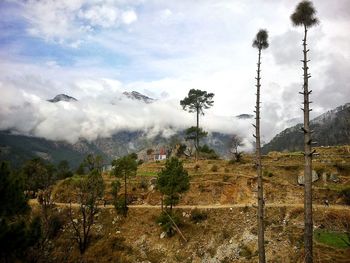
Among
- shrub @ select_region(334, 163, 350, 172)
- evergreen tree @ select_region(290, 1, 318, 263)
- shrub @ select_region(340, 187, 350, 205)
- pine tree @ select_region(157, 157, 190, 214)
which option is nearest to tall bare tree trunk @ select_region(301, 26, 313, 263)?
evergreen tree @ select_region(290, 1, 318, 263)

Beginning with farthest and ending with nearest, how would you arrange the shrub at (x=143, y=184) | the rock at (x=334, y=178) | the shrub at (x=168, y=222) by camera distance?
the shrub at (x=143, y=184), the rock at (x=334, y=178), the shrub at (x=168, y=222)

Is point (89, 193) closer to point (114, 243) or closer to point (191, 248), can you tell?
point (114, 243)

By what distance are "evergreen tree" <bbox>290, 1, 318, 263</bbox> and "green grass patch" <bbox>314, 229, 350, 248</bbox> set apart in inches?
578

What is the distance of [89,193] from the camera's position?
46.0 m

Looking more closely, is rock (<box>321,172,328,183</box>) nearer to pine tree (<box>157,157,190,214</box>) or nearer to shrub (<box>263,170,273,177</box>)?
shrub (<box>263,170,273,177</box>)

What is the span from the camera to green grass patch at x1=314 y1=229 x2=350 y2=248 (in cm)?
2877

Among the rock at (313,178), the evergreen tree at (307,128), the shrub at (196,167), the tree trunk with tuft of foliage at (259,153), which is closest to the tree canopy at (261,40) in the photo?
the tree trunk with tuft of foliage at (259,153)

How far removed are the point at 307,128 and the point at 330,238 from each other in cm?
1850

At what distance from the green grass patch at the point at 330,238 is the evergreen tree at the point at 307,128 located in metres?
14.7

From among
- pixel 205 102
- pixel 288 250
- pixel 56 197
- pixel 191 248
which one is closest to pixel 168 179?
pixel 191 248

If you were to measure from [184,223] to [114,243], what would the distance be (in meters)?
9.13

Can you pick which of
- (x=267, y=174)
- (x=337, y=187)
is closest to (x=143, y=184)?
(x=267, y=174)

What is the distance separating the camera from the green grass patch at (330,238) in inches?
1133

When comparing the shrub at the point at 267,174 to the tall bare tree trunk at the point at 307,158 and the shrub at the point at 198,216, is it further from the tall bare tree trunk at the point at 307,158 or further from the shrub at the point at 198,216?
the tall bare tree trunk at the point at 307,158
